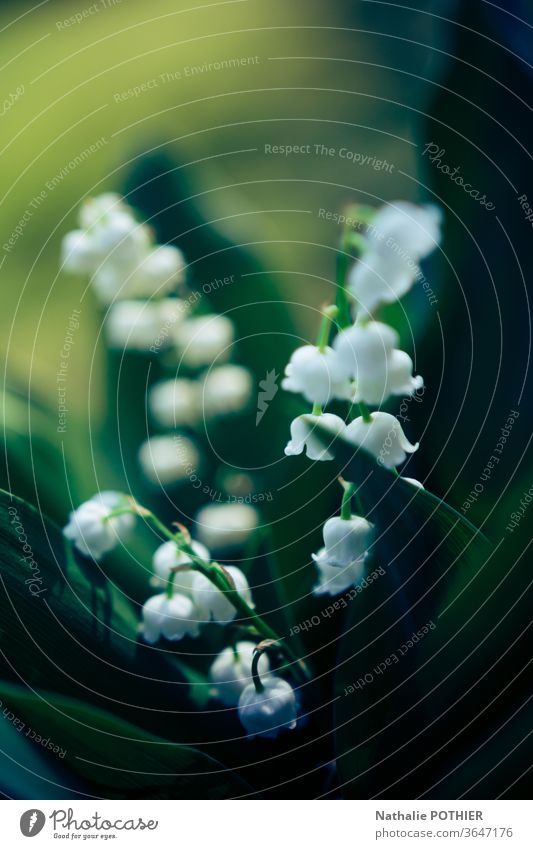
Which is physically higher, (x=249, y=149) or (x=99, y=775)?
(x=249, y=149)

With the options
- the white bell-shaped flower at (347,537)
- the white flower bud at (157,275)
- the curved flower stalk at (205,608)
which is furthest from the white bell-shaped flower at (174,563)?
the white flower bud at (157,275)

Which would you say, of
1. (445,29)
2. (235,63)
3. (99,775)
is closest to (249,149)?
(235,63)

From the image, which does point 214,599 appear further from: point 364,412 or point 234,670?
point 364,412
